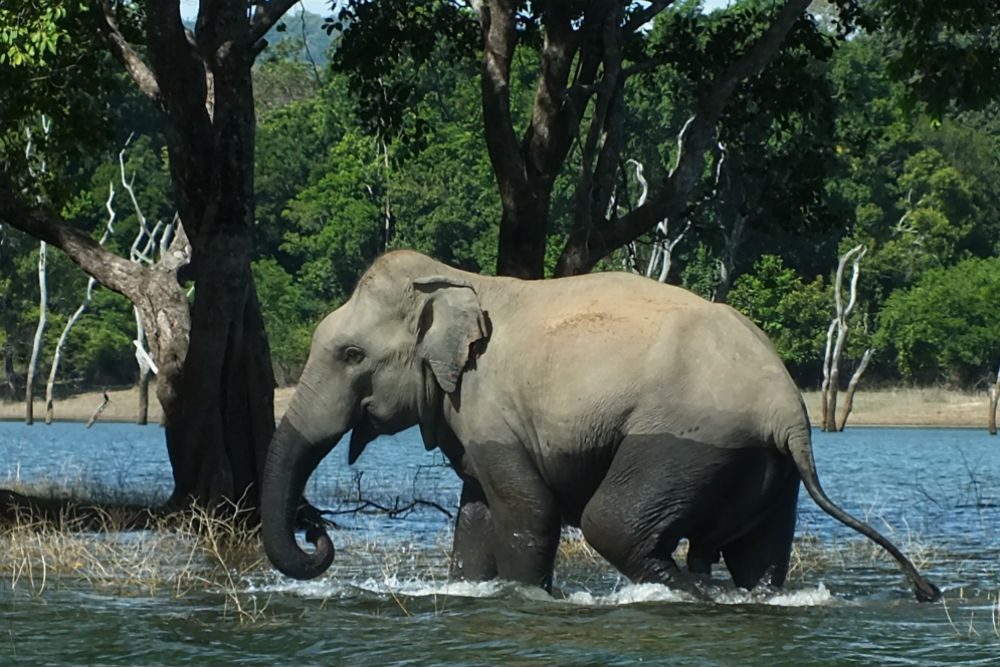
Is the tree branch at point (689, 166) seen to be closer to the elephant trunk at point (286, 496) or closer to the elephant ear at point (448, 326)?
the elephant ear at point (448, 326)

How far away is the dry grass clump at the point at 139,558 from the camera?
491 inches

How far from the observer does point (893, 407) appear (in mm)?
75750

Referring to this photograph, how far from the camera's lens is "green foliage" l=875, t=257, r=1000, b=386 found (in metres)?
69.8

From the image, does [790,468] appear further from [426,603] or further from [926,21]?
[926,21]

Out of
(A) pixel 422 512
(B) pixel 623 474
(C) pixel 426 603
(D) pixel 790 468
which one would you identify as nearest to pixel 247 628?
(C) pixel 426 603

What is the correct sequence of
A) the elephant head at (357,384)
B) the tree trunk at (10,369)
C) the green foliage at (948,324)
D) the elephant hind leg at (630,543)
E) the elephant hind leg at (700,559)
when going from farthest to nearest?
the tree trunk at (10,369), the green foliage at (948,324), the elephant head at (357,384), the elephant hind leg at (700,559), the elephant hind leg at (630,543)

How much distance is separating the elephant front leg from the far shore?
59.1 m

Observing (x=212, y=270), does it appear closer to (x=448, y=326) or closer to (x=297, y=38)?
(x=448, y=326)

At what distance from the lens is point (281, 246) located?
7781cm

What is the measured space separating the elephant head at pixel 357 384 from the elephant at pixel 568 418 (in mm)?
11

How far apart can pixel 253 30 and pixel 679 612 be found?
26.9 ft

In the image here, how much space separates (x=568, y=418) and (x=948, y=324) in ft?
200

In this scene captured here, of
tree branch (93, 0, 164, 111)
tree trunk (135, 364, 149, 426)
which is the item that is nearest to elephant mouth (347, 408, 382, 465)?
tree branch (93, 0, 164, 111)

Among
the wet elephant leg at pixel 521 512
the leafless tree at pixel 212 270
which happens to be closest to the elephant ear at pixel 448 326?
the wet elephant leg at pixel 521 512
